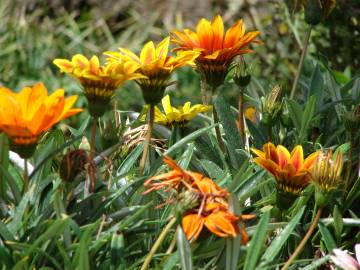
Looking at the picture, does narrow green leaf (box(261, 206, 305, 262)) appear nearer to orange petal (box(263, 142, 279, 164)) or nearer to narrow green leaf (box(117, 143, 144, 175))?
orange petal (box(263, 142, 279, 164))

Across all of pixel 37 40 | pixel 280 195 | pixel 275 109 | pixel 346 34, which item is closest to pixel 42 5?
pixel 37 40

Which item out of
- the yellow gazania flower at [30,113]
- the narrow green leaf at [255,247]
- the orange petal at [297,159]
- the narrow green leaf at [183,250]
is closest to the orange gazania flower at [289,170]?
the orange petal at [297,159]

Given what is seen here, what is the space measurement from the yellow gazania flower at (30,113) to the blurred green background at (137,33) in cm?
178

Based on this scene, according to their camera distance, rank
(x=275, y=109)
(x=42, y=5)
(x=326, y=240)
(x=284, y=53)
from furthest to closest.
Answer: (x=42, y=5), (x=284, y=53), (x=275, y=109), (x=326, y=240)

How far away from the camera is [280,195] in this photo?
1377mm

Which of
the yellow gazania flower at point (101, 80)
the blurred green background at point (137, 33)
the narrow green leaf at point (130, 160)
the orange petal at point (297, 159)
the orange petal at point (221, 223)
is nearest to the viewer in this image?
the orange petal at point (221, 223)

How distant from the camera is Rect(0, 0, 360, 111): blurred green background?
124 inches

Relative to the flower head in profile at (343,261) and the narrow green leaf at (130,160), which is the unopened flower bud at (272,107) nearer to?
the narrow green leaf at (130,160)

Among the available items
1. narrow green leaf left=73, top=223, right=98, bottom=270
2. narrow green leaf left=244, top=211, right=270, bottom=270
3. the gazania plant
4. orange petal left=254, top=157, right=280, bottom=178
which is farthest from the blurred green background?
Answer: narrow green leaf left=73, top=223, right=98, bottom=270

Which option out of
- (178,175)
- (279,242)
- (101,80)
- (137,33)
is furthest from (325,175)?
(137,33)

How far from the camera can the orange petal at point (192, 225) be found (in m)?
1.19

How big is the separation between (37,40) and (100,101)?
3.27 metres

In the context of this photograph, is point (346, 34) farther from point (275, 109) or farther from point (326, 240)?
point (326, 240)

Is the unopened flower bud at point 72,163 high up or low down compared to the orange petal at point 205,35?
down
